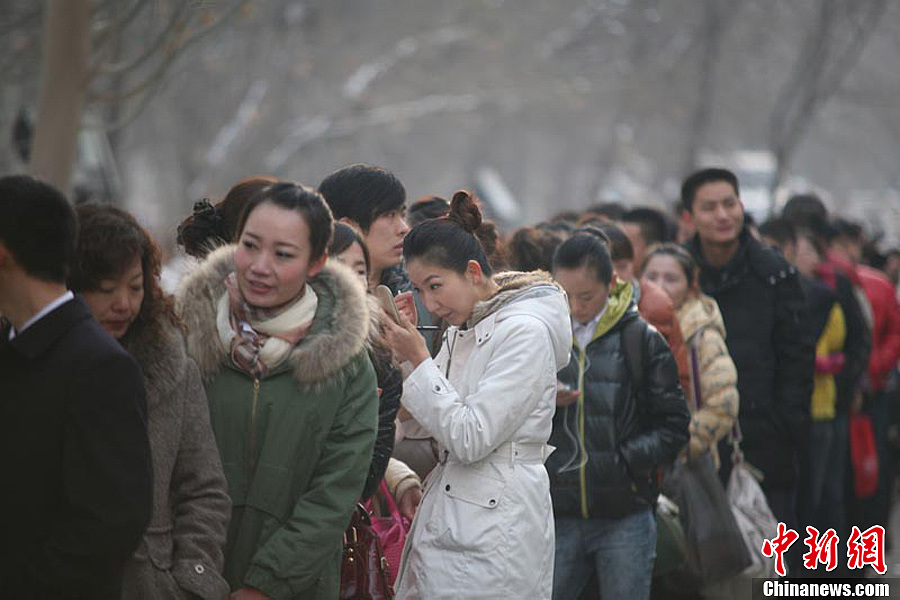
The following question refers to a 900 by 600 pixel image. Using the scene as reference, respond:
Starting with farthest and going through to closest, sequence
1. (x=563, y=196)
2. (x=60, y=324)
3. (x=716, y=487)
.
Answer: (x=563, y=196)
(x=716, y=487)
(x=60, y=324)

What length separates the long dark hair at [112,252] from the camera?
4.23 m

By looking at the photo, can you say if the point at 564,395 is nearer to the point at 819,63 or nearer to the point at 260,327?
the point at 260,327

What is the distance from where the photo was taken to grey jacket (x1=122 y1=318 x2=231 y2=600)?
4277 mm

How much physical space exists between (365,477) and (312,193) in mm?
833

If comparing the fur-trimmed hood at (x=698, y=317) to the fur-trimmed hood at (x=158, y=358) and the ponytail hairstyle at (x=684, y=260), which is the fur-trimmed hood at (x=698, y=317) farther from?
the fur-trimmed hood at (x=158, y=358)

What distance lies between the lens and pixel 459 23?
115 ft

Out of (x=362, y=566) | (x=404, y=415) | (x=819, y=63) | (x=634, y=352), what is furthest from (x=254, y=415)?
(x=819, y=63)

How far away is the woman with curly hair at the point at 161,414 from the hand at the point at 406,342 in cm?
82

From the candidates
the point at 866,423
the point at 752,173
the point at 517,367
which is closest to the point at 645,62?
the point at 752,173

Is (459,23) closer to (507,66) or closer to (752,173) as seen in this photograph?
(507,66)

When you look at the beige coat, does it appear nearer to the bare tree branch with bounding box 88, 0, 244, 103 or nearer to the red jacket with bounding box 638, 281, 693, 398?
the red jacket with bounding box 638, 281, 693, 398

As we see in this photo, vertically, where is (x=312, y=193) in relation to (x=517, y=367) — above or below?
above

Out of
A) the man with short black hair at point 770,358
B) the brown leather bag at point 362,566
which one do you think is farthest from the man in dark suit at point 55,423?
the man with short black hair at point 770,358

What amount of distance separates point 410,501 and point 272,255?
145 cm
